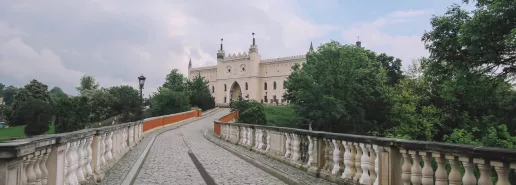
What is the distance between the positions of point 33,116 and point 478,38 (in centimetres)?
6680

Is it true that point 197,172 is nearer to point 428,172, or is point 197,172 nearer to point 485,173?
point 428,172

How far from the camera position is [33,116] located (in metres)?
63.7

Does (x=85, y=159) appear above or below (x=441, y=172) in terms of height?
below

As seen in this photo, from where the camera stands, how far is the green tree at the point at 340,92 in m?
44.9

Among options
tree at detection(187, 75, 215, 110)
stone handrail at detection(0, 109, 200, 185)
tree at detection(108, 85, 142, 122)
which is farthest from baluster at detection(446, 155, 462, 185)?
tree at detection(187, 75, 215, 110)

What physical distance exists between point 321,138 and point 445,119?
33002 mm

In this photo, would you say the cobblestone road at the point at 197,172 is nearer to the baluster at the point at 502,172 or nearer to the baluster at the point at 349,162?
the baluster at the point at 349,162

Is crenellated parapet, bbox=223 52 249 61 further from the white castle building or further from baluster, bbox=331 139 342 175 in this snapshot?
baluster, bbox=331 139 342 175

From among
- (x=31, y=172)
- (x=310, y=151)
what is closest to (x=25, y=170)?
(x=31, y=172)

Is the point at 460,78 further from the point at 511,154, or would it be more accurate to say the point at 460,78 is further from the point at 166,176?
the point at 511,154

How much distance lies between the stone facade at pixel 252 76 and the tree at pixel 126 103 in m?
25.0

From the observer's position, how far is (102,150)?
8625 millimetres

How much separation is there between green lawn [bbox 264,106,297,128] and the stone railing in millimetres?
43609

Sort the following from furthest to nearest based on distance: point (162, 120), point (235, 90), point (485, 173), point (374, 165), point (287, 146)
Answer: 1. point (235, 90)
2. point (162, 120)
3. point (287, 146)
4. point (374, 165)
5. point (485, 173)
